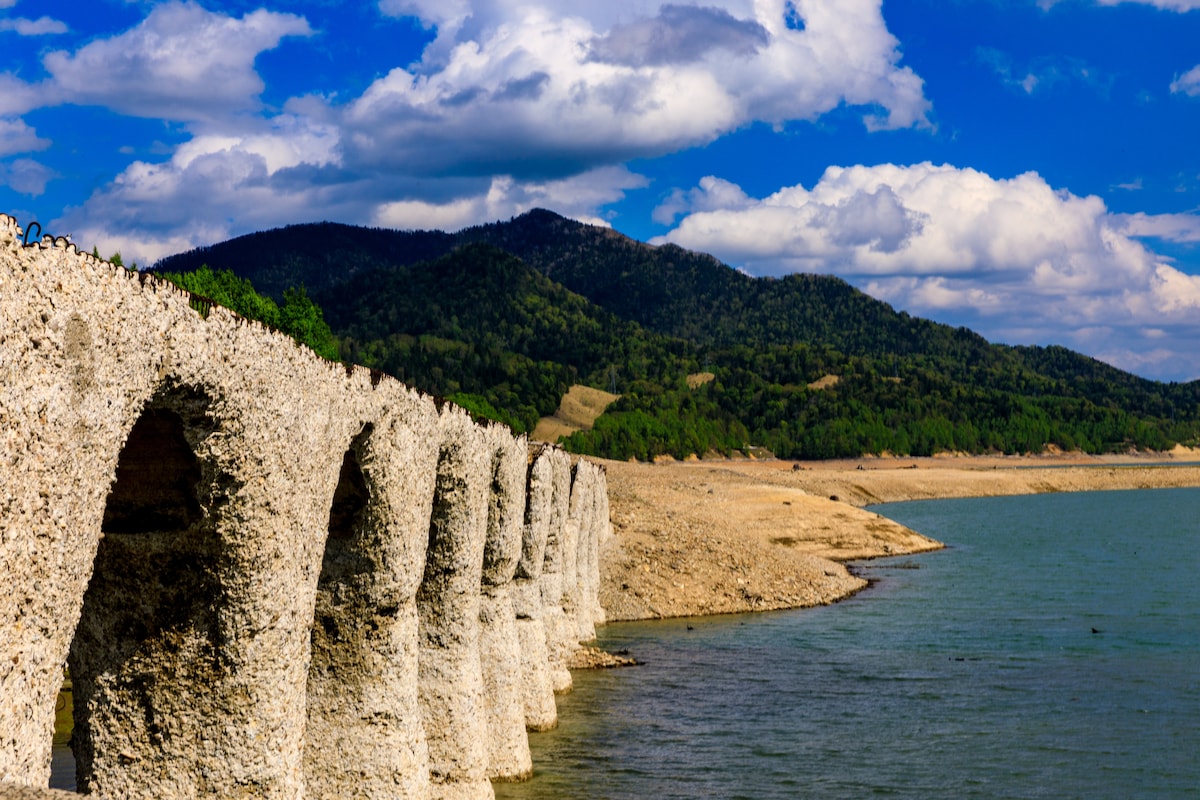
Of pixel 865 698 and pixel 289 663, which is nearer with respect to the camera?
pixel 289 663

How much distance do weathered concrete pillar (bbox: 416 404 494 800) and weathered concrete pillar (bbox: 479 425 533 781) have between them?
2.46 metres

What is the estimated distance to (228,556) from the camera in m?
11.4

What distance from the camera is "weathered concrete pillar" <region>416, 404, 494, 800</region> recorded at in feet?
59.7

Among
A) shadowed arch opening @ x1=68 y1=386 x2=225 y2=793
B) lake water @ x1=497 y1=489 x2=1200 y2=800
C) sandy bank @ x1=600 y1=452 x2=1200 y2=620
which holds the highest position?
shadowed arch opening @ x1=68 y1=386 x2=225 y2=793

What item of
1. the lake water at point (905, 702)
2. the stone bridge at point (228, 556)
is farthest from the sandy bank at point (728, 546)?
the stone bridge at point (228, 556)

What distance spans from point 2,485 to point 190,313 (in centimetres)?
281

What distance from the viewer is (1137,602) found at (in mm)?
50750

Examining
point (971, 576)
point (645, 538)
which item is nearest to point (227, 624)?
point (645, 538)

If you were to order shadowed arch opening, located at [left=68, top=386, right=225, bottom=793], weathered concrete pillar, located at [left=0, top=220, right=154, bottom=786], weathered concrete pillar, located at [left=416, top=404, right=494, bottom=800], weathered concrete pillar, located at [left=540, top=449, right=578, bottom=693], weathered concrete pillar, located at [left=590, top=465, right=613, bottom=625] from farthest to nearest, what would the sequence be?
weathered concrete pillar, located at [left=590, top=465, right=613, bottom=625] → weathered concrete pillar, located at [left=540, top=449, right=578, bottom=693] → weathered concrete pillar, located at [left=416, top=404, right=494, bottom=800] → shadowed arch opening, located at [left=68, top=386, right=225, bottom=793] → weathered concrete pillar, located at [left=0, top=220, right=154, bottom=786]

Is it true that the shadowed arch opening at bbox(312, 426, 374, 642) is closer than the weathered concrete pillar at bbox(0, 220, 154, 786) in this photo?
No

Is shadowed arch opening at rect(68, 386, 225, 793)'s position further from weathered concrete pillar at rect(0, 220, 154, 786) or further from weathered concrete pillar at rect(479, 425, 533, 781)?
weathered concrete pillar at rect(479, 425, 533, 781)

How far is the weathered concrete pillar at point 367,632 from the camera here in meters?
15.3

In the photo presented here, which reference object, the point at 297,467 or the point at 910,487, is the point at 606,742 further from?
the point at 910,487

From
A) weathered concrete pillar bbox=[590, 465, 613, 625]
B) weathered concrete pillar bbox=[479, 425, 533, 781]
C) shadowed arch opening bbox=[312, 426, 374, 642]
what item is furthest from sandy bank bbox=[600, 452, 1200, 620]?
shadowed arch opening bbox=[312, 426, 374, 642]
